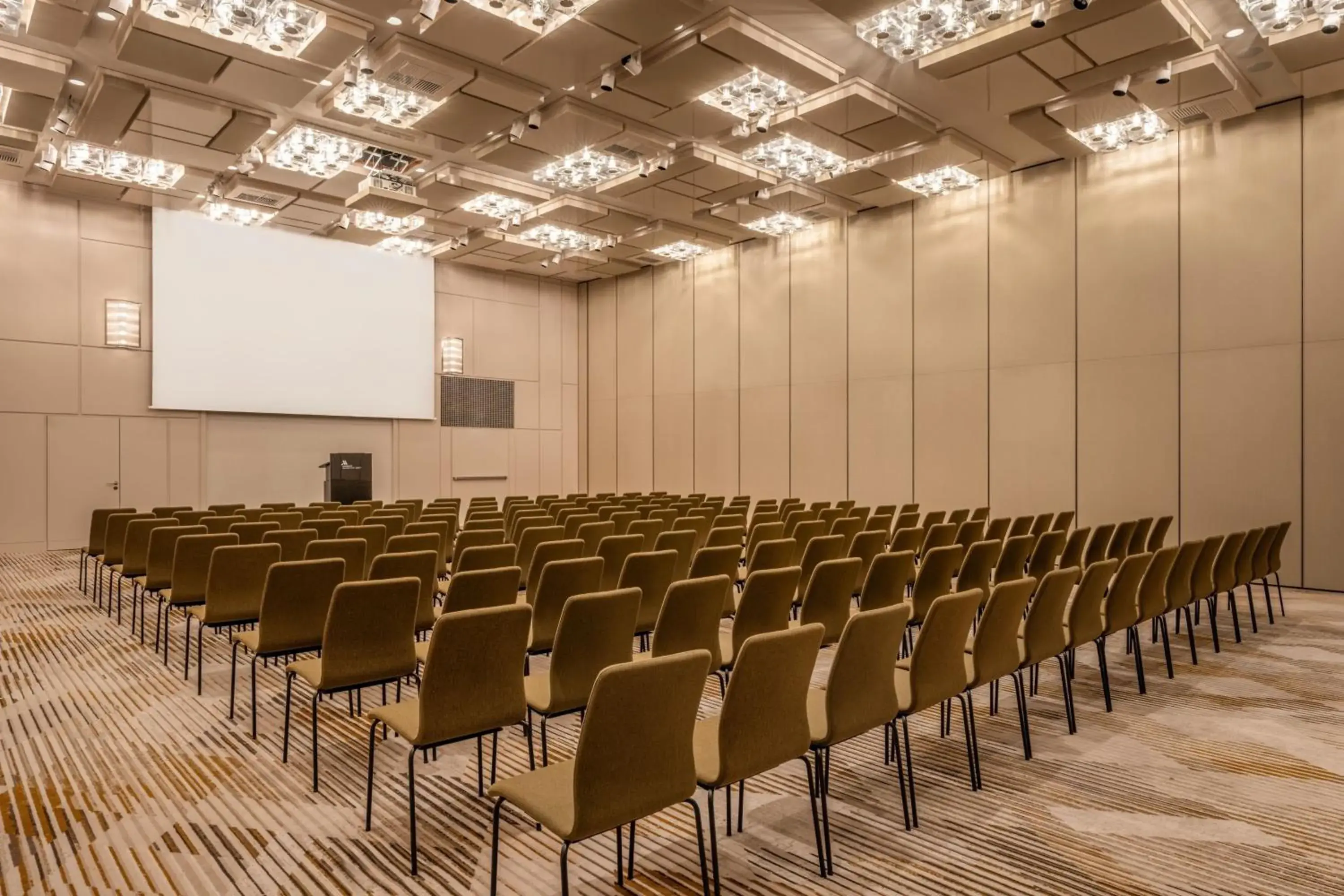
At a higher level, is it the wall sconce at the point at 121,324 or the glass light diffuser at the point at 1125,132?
the glass light diffuser at the point at 1125,132

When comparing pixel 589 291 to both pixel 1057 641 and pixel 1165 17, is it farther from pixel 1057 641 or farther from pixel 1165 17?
pixel 1057 641

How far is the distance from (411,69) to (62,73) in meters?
3.36

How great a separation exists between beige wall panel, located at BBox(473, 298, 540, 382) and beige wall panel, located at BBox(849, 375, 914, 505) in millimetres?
7309

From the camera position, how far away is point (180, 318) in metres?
12.8

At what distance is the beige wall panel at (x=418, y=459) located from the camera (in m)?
15.5

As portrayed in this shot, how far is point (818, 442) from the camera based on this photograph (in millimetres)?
13508

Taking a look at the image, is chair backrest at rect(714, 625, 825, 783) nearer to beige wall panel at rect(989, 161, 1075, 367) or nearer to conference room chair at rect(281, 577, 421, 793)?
conference room chair at rect(281, 577, 421, 793)

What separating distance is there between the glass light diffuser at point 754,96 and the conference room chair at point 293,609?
606 cm

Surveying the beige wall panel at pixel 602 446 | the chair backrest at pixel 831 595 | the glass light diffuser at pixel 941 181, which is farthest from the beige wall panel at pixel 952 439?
the chair backrest at pixel 831 595

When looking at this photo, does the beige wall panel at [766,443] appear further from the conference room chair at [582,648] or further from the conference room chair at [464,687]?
the conference room chair at [464,687]

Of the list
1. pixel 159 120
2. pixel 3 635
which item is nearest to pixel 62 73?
pixel 159 120

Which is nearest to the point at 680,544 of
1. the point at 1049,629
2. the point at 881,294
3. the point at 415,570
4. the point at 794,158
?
the point at 415,570

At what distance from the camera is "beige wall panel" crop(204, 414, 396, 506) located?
1339 centimetres

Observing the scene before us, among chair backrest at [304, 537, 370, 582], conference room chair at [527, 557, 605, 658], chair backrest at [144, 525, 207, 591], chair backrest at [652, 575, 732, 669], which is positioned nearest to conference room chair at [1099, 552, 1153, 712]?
chair backrest at [652, 575, 732, 669]
